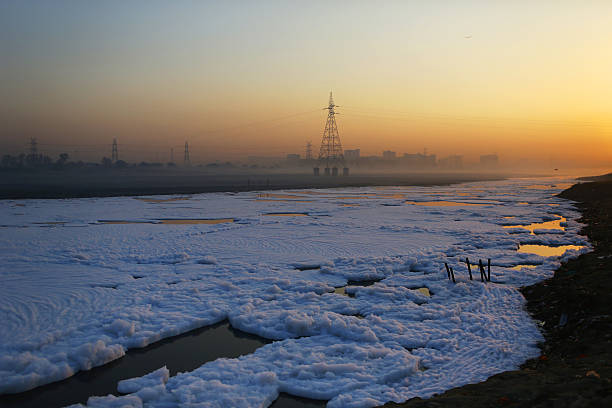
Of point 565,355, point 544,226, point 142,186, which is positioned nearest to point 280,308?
→ point 565,355

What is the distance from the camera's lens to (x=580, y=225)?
1827cm

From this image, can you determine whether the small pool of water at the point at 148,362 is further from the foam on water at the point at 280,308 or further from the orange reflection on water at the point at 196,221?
the orange reflection on water at the point at 196,221

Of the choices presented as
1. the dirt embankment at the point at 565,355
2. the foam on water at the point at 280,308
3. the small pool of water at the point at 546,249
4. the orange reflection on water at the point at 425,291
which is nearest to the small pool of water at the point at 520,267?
the foam on water at the point at 280,308

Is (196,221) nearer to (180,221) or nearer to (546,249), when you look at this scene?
(180,221)

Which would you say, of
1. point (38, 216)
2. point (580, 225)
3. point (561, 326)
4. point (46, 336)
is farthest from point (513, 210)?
point (38, 216)

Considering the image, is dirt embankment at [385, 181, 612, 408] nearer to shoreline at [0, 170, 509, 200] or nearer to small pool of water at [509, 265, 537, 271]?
small pool of water at [509, 265, 537, 271]

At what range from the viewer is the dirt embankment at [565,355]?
3.80m

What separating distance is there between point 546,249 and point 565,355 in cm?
949

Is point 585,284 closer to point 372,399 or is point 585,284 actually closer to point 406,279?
point 406,279

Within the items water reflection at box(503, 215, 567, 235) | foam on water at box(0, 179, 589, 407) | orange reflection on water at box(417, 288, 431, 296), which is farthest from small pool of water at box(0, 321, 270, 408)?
water reflection at box(503, 215, 567, 235)

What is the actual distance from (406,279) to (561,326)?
11.9 ft

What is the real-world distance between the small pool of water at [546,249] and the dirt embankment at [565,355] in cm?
305

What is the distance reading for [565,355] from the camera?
5383 millimetres

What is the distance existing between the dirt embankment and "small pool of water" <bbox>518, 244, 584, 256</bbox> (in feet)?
10.0
